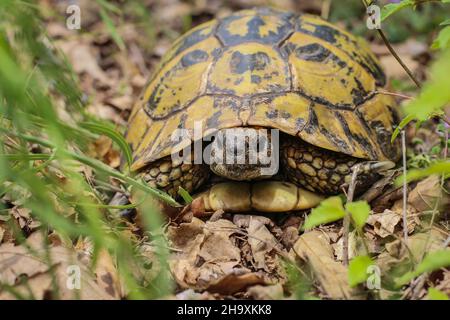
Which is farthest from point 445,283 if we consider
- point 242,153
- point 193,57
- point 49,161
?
point 193,57

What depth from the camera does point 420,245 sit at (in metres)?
2.51

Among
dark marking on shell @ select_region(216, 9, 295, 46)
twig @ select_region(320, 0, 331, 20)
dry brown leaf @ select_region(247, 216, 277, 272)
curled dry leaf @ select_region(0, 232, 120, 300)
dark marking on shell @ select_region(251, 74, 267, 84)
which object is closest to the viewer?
curled dry leaf @ select_region(0, 232, 120, 300)

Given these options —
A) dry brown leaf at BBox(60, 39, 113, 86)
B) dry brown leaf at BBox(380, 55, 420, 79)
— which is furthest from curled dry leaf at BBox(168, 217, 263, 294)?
dry brown leaf at BBox(380, 55, 420, 79)

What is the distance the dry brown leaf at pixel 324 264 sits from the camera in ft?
7.49

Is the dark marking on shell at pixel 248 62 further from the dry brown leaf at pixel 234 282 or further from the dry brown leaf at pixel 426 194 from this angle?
the dry brown leaf at pixel 234 282

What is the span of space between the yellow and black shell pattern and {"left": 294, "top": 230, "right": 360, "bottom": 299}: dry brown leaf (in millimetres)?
630

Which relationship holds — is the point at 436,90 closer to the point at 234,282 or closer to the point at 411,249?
the point at 411,249

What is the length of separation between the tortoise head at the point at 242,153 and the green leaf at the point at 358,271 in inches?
47.2

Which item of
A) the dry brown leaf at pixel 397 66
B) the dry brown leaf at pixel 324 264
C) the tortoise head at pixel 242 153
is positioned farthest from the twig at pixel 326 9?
the dry brown leaf at pixel 324 264

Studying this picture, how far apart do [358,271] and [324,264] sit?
462 millimetres

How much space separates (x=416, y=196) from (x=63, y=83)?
2.04 m

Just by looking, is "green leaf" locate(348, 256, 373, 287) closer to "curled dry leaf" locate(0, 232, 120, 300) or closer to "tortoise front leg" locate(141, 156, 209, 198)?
"curled dry leaf" locate(0, 232, 120, 300)

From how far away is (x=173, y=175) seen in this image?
345cm

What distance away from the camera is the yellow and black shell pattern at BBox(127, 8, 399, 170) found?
3.25m
